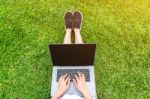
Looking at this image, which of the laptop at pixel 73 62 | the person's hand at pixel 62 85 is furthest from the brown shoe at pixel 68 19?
the person's hand at pixel 62 85

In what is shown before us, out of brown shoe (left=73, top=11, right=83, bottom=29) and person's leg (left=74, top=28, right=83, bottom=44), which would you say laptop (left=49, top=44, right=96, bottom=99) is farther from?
brown shoe (left=73, top=11, right=83, bottom=29)

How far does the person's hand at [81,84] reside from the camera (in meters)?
2.81

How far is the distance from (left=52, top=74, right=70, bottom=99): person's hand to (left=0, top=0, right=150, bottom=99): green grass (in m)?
0.26

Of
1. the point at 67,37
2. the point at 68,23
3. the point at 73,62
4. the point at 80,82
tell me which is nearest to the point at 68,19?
the point at 68,23

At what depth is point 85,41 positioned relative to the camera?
3.51 metres

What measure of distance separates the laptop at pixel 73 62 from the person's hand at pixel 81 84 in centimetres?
3

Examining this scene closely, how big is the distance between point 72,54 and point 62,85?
29 cm

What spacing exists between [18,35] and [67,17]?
1.92 feet

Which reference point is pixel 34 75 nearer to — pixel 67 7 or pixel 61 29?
pixel 61 29

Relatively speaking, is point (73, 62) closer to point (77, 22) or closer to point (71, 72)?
point (71, 72)

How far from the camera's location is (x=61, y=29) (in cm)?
362

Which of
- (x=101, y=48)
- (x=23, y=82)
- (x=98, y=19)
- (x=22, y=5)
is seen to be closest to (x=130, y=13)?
(x=98, y=19)

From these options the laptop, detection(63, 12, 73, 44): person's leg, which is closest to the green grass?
detection(63, 12, 73, 44): person's leg

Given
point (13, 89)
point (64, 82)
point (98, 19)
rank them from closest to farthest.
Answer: point (64, 82), point (13, 89), point (98, 19)
